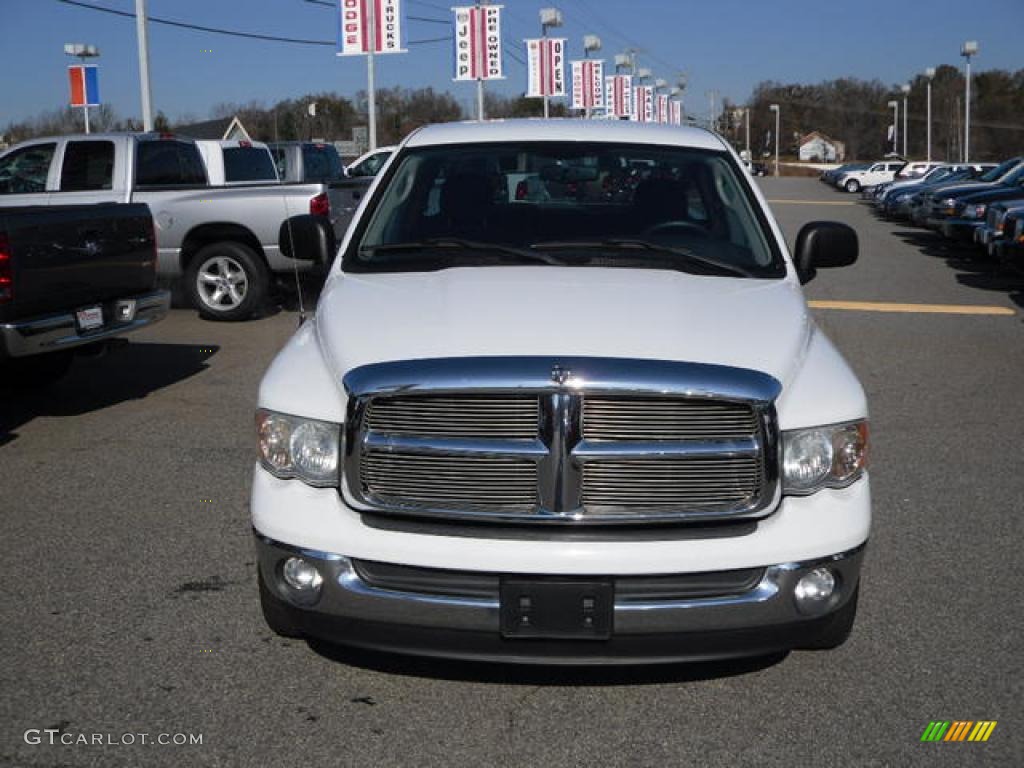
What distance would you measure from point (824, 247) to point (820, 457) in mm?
1856

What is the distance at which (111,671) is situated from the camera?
3932mm

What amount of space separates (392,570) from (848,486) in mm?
1429

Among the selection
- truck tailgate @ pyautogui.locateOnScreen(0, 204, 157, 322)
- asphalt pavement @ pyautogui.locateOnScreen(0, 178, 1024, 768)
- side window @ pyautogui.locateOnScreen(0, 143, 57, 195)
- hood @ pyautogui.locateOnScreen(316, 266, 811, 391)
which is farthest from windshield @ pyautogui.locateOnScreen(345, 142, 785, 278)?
side window @ pyautogui.locateOnScreen(0, 143, 57, 195)

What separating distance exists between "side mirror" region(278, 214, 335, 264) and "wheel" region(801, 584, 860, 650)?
274 centimetres

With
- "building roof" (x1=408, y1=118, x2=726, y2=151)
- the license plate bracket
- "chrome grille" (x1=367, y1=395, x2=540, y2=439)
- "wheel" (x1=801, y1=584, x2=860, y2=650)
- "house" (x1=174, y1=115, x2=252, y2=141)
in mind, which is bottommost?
"wheel" (x1=801, y1=584, x2=860, y2=650)

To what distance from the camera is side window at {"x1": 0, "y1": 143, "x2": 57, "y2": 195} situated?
1180cm

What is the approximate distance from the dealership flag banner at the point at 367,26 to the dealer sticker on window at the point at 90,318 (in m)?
19.9

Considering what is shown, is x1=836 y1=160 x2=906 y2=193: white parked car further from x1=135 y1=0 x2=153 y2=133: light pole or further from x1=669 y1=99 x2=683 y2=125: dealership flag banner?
x1=135 y1=0 x2=153 y2=133: light pole

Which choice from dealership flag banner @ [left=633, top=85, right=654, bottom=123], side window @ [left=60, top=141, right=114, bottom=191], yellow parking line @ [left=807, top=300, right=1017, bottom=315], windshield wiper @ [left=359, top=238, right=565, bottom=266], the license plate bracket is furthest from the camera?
dealership flag banner @ [left=633, top=85, right=654, bottom=123]

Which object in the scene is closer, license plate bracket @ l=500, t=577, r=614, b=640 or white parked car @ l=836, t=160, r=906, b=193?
license plate bracket @ l=500, t=577, r=614, b=640

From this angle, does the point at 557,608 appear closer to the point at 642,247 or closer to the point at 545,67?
the point at 642,247

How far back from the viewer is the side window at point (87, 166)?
11.8m

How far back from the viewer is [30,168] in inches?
465

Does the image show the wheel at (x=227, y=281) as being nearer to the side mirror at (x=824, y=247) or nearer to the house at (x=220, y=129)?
the side mirror at (x=824, y=247)
